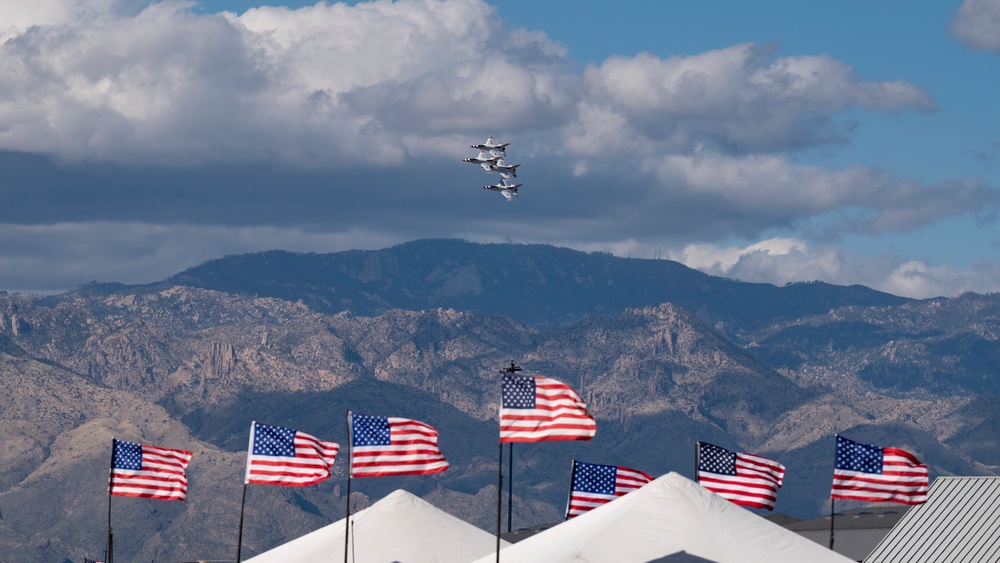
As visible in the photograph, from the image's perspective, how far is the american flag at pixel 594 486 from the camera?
243 ft

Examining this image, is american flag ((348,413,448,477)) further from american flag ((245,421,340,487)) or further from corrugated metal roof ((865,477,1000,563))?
corrugated metal roof ((865,477,1000,563))

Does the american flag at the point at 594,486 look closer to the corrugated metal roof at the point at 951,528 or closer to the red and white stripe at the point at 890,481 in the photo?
the red and white stripe at the point at 890,481

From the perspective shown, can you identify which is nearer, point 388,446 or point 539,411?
point 539,411

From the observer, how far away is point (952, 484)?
86.1 meters

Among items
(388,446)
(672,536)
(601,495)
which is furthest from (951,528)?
(388,446)

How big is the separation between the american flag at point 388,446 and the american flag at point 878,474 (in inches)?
542

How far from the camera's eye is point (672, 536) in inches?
2194

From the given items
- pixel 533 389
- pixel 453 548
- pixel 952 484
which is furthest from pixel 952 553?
pixel 533 389

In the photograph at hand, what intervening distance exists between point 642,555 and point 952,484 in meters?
35.7

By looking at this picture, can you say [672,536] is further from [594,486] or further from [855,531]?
[855,531]

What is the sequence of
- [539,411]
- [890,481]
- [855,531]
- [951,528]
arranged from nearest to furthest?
[539,411], [890,481], [951,528], [855,531]

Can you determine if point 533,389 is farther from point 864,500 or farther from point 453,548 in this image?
point 453,548

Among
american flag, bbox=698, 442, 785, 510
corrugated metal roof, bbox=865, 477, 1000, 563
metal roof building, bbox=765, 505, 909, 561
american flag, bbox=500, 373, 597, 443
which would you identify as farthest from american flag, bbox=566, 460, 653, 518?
metal roof building, bbox=765, 505, 909, 561

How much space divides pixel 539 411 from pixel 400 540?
68.8 feet
